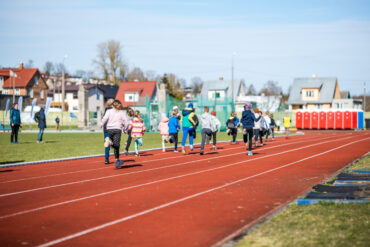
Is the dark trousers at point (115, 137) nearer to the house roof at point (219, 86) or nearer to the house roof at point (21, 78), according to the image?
the house roof at point (219, 86)

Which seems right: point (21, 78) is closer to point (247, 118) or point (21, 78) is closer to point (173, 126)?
point (173, 126)

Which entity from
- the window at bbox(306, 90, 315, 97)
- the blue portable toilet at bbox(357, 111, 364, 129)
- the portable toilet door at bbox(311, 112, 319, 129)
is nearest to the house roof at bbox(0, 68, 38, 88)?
the window at bbox(306, 90, 315, 97)

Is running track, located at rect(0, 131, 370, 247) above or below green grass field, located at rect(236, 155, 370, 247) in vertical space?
below

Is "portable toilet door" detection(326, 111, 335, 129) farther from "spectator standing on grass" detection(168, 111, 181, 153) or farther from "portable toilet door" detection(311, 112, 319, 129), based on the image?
"spectator standing on grass" detection(168, 111, 181, 153)

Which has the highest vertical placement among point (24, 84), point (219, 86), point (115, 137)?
point (24, 84)

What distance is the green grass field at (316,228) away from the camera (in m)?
5.16

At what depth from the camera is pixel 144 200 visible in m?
8.20

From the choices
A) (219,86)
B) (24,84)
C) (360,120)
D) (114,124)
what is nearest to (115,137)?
(114,124)

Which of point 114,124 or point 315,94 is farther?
point 315,94

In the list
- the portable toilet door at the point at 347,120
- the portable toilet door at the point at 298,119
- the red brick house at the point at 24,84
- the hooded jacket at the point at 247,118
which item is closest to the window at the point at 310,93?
the portable toilet door at the point at 298,119

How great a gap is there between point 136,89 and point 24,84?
2319cm

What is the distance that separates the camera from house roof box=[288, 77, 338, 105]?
3134 inches

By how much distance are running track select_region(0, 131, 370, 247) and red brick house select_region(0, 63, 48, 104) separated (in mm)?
84342

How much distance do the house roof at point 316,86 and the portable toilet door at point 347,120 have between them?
25.2 metres
